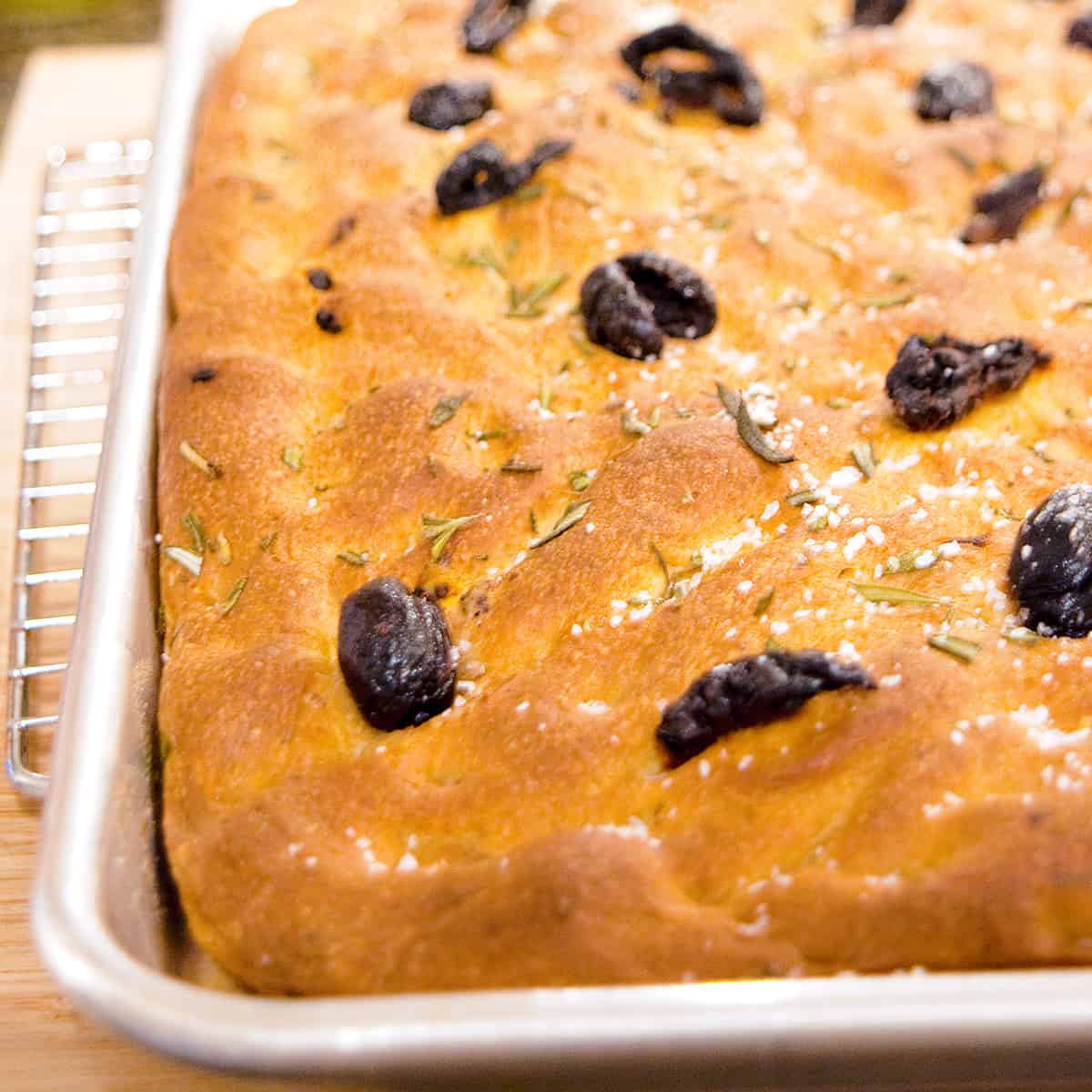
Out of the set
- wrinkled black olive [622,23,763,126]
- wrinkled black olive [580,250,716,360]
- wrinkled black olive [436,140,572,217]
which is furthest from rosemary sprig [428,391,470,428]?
wrinkled black olive [622,23,763,126]

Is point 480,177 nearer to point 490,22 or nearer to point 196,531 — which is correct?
point 490,22

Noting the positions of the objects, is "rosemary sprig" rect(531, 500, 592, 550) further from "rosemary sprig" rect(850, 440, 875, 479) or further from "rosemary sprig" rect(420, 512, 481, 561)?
"rosemary sprig" rect(850, 440, 875, 479)

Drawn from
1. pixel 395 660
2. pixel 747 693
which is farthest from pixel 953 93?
pixel 395 660

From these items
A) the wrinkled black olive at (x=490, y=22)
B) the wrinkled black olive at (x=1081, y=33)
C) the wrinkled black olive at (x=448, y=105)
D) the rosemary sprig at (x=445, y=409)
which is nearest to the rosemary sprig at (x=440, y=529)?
the rosemary sprig at (x=445, y=409)

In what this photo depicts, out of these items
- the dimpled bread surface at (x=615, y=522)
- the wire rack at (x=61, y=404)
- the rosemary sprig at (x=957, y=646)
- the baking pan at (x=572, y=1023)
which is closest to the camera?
the baking pan at (x=572, y=1023)

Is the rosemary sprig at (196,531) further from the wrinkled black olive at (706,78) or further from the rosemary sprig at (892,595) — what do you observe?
the wrinkled black olive at (706,78)

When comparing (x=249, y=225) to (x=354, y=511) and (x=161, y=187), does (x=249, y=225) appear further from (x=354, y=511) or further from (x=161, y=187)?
(x=354, y=511)
